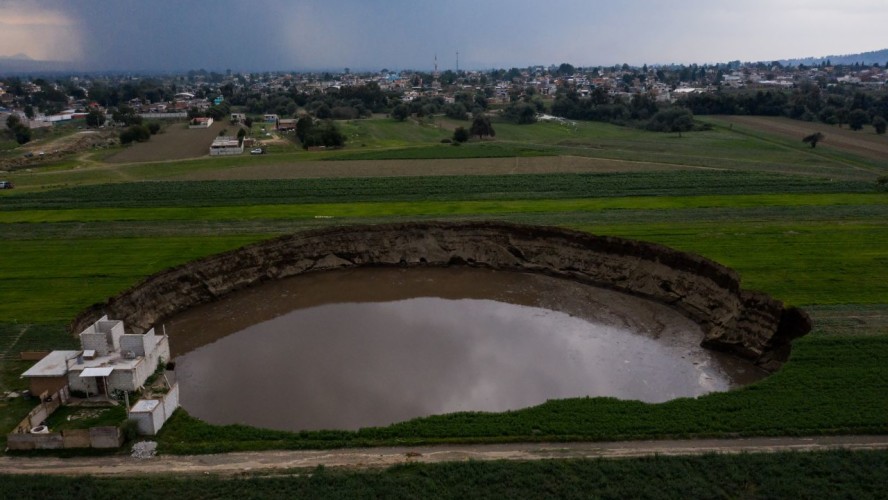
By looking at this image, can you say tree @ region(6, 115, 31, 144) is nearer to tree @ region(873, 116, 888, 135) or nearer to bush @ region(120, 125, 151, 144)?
bush @ region(120, 125, 151, 144)

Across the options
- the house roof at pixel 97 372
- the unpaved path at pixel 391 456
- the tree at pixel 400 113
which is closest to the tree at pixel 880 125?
the tree at pixel 400 113

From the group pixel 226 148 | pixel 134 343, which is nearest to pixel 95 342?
pixel 134 343

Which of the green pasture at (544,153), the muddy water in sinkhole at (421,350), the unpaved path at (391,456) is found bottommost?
the muddy water in sinkhole at (421,350)

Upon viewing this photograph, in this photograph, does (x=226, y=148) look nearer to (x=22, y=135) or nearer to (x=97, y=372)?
(x=22, y=135)

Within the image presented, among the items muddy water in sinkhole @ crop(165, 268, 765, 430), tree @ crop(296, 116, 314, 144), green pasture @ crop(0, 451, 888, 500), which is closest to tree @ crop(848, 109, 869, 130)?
muddy water in sinkhole @ crop(165, 268, 765, 430)

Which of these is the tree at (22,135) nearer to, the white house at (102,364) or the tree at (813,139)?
the white house at (102,364)
